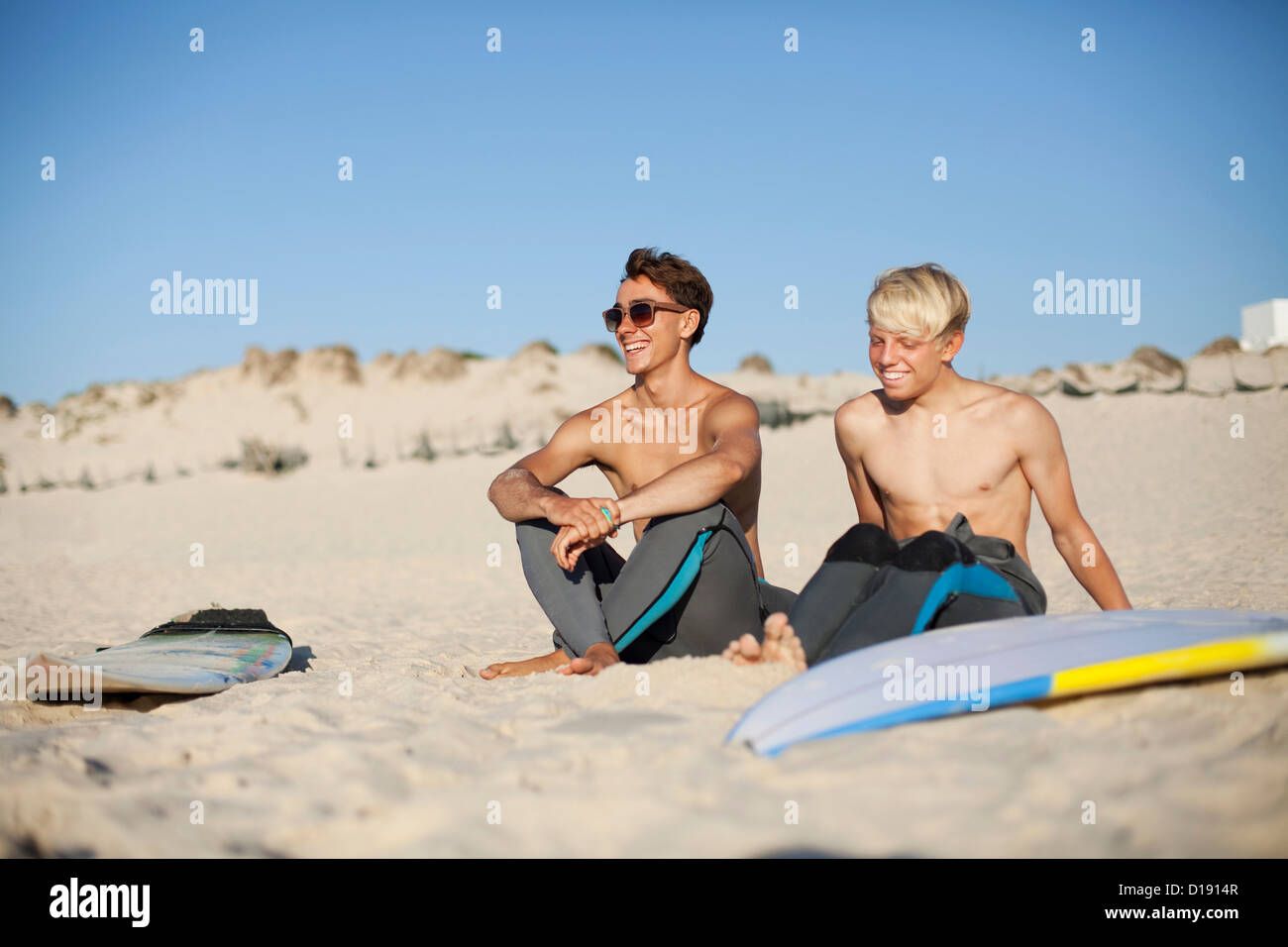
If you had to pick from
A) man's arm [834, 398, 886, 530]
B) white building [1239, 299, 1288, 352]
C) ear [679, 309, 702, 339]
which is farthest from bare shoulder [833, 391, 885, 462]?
white building [1239, 299, 1288, 352]

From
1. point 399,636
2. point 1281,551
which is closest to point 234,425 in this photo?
point 399,636

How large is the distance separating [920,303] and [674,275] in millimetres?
1081

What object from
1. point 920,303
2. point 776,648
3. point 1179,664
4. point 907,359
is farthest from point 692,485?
point 1179,664

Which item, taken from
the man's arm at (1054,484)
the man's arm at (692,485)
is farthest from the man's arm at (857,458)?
the man's arm at (1054,484)

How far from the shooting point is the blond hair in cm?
336

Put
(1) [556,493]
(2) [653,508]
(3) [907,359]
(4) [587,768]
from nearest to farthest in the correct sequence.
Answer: (4) [587,768] < (2) [653,508] < (3) [907,359] < (1) [556,493]

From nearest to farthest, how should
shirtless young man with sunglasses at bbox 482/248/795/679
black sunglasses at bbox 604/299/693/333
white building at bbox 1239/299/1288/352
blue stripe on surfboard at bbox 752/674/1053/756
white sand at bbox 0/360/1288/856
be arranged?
white sand at bbox 0/360/1288/856, blue stripe on surfboard at bbox 752/674/1053/756, shirtless young man with sunglasses at bbox 482/248/795/679, black sunglasses at bbox 604/299/693/333, white building at bbox 1239/299/1288/352

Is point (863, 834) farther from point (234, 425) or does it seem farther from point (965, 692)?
point (234, 425)

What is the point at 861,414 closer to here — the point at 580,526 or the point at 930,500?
the point at 930,500

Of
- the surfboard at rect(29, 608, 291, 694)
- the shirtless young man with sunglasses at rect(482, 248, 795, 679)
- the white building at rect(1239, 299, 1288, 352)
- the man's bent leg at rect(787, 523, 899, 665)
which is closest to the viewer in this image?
the man's bent leg at rect(787, 523, 899, 665)

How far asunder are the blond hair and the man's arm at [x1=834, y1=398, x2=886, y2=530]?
43 centimetres

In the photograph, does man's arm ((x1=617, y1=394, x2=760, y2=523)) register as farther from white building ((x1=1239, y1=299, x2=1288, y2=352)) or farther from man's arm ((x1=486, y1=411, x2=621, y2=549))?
white building ((x1=1239, y1=299, x2=1288, y2=352))

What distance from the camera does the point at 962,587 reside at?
313 centimetres
